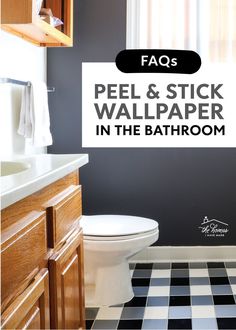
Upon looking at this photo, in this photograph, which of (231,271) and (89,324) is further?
(231,271)

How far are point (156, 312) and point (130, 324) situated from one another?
177 mm

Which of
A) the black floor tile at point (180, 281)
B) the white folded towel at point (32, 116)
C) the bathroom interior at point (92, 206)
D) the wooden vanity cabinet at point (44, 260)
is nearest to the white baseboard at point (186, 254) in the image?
the bathroom interior at point (92, 206)

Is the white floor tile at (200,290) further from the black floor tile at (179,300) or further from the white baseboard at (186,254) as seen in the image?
the white baseboard at (186,254)

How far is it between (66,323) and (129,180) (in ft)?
5.08

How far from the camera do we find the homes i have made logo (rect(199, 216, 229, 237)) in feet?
9.91

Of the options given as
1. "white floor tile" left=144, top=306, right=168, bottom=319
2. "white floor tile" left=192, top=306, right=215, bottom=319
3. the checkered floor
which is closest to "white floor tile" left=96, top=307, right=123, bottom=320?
the checkered floor

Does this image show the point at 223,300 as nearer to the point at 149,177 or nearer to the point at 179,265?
the point at 179,265

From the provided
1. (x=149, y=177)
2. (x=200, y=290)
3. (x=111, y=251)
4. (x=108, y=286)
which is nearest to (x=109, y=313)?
(x=108, y=286)

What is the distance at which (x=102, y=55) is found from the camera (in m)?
2.94

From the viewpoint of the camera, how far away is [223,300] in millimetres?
2449

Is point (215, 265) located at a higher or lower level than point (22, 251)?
lower

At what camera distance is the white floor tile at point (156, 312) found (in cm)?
229

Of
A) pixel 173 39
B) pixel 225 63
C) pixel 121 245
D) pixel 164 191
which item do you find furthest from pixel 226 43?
pixel 121 245

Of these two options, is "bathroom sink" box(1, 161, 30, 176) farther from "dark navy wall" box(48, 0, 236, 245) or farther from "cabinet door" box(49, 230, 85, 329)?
"dark navy wall" box(48, 0, 236, 245)
